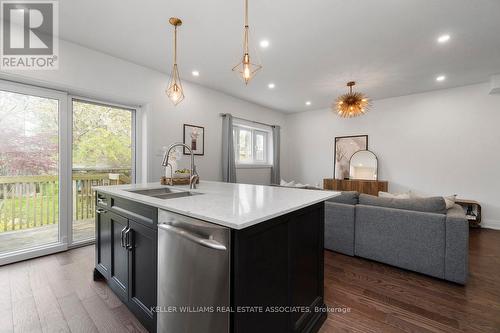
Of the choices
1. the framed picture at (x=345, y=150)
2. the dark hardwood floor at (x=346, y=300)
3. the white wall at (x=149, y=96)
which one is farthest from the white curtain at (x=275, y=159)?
the dark hardwood floor at (x=346, y=300)

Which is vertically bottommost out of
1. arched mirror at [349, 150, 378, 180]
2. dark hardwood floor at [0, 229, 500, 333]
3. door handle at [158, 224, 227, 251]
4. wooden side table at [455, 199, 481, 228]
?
dark hardwood floor at [0, 229, 500, 333]

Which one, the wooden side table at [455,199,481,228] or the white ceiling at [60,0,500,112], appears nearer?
the white ceiling at [60,0,500,112]

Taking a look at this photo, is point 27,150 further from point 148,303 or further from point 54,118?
point 148,303

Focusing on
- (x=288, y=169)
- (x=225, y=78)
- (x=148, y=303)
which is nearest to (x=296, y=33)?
(x=225, y=78)

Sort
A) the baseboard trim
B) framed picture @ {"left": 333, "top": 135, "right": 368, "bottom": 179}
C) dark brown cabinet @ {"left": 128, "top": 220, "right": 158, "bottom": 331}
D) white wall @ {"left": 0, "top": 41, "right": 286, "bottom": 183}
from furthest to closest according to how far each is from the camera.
→ 1. framed picture @ {"left": 333, "top": 135, "right": 368, "bottom": 179}
2. the baseboard trim
3. white wall @ {"left": 0, "top": 41, "right": 286, "bottom": 183}
4. dark brown cabinet @ {"left": 128, "top": 220, "right": 158, "bottom": 331}

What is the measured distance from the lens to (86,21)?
2.30 meters

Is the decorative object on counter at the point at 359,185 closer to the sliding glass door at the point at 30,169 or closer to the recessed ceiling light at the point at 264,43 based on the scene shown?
the recessed ceiling light at the point at 264,43

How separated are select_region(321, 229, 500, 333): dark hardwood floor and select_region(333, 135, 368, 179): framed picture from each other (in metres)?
3.06

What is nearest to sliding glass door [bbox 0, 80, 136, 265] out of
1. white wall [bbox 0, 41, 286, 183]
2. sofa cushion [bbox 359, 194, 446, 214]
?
white wall [bbox 0, 41, 286, 183]

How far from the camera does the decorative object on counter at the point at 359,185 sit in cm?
479

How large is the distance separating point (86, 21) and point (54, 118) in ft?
4.22

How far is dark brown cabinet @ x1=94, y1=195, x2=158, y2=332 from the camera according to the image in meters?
1.39

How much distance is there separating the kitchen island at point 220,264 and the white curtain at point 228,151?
2.82 m

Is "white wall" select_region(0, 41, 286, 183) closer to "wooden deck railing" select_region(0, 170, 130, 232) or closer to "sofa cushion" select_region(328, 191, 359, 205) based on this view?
"wooden deck railing" select_region(0, 170, 130, 232)
